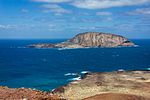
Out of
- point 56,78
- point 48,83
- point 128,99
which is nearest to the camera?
point 128,99

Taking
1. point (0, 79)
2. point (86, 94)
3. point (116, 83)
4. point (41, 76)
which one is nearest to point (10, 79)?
point (0, 79)

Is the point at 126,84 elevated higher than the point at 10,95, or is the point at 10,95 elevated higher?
the point at 10,95

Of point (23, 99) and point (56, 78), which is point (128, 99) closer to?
point (23, 99)

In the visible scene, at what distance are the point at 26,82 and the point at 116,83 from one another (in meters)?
42.1

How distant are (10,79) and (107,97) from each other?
77.6m

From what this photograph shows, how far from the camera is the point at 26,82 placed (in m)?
114

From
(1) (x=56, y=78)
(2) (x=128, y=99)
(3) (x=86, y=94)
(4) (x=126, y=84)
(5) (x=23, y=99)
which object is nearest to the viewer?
(5) (x=23, y=99)

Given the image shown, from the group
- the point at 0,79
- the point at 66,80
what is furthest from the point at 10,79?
the point at 66,80

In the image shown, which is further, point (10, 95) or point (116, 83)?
point (116, 83)

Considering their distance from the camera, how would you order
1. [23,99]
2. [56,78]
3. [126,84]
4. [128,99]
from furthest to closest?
[56,78]
[126,84]
[128,99]
[23,99]

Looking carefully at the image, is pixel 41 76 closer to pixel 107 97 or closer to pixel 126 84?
pixel 126 84

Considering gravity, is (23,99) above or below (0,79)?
above

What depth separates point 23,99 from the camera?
127ft

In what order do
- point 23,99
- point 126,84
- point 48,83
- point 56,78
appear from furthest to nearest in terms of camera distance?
point 56,78
point 48,83
point 126,84
point 23,99
